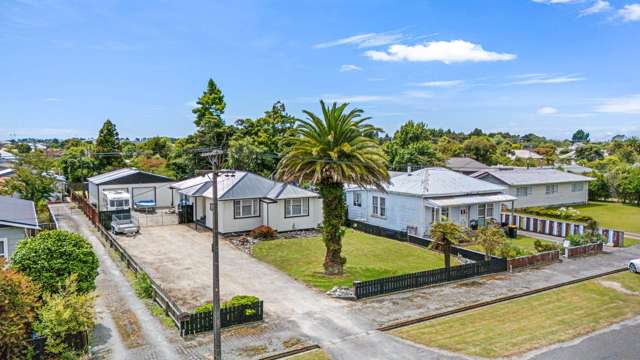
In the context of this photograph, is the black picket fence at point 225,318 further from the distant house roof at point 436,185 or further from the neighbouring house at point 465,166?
the neighbouring house at point 465,166

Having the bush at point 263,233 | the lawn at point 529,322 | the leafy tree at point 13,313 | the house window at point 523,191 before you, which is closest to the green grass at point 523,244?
the lawn at point 529,322

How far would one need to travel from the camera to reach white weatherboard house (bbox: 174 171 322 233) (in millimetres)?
32219

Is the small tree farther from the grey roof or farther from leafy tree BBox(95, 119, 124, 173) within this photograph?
leafy tree BBox(95, 119, 124, 173)

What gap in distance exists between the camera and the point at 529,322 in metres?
16.9

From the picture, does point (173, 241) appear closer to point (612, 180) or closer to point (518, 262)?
point (518, 262)

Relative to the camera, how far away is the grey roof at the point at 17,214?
19.5 metres

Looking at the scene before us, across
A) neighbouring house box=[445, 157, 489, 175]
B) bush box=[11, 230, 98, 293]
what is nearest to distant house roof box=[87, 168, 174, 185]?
bush box=[11, 230, 98, 293]

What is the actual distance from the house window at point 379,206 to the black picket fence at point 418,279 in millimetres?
12720

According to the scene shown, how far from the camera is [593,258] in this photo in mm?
26625

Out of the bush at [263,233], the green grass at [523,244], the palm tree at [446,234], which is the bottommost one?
the green grass at [523,244]

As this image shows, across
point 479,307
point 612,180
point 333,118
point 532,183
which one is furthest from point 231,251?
point 612,180

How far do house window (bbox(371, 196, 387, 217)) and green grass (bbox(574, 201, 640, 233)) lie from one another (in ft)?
63.1

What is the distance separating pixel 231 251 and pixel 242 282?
21.4 ft

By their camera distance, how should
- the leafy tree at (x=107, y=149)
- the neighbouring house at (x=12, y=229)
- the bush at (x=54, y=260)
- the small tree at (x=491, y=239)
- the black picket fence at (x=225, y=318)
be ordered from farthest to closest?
the leafy tree at (x=107, y=149) < the small tree at (x=491, y=239) < the neighbouring house at (x=12, y=229) < the bush at (x=54, y=260) < the black picket fence at (x=225, y=318)
